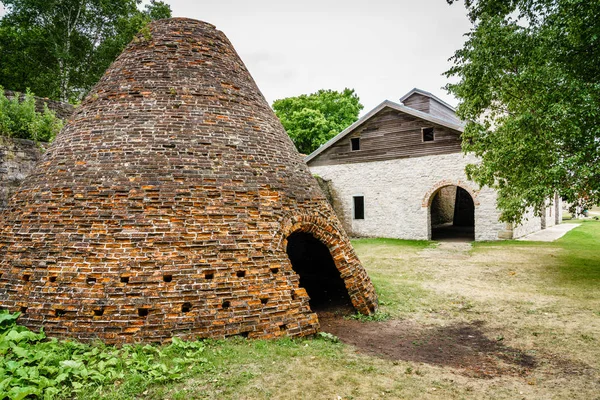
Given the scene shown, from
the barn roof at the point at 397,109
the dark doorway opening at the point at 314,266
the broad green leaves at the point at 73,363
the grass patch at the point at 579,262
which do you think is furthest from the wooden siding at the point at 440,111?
the broad green leaves at the point at 73,363

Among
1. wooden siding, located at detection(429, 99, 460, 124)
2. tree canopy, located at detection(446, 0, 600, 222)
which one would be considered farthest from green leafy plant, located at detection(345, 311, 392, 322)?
wooden siding, located at detection(429, 99, 460, 124)

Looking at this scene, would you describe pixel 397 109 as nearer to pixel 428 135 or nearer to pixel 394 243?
pixel 428 135

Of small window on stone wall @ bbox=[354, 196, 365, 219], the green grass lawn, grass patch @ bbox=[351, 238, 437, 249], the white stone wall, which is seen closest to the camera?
the green grass lawn

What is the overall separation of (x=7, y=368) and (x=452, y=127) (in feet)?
51.4

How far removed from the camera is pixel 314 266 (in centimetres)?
919

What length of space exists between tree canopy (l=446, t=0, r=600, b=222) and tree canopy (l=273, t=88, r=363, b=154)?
19.2 meters

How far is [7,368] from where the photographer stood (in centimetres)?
346

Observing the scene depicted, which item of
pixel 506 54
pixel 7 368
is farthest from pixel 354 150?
pixel 7 368

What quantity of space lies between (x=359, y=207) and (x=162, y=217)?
14.8 metres

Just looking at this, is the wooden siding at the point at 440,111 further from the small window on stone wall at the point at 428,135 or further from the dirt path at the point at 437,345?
the dirt path at the point at 437,345

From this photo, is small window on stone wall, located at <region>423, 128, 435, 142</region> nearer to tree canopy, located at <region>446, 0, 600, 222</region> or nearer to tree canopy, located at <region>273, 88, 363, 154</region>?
tree canopy, located at <region>446, 0, 600, 222</region>

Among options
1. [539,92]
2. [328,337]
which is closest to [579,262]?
[539,92]

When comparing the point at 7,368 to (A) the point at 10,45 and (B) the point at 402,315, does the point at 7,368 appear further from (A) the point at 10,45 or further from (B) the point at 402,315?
(A) the point at 10,45

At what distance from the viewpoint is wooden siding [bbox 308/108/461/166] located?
15.7 m
